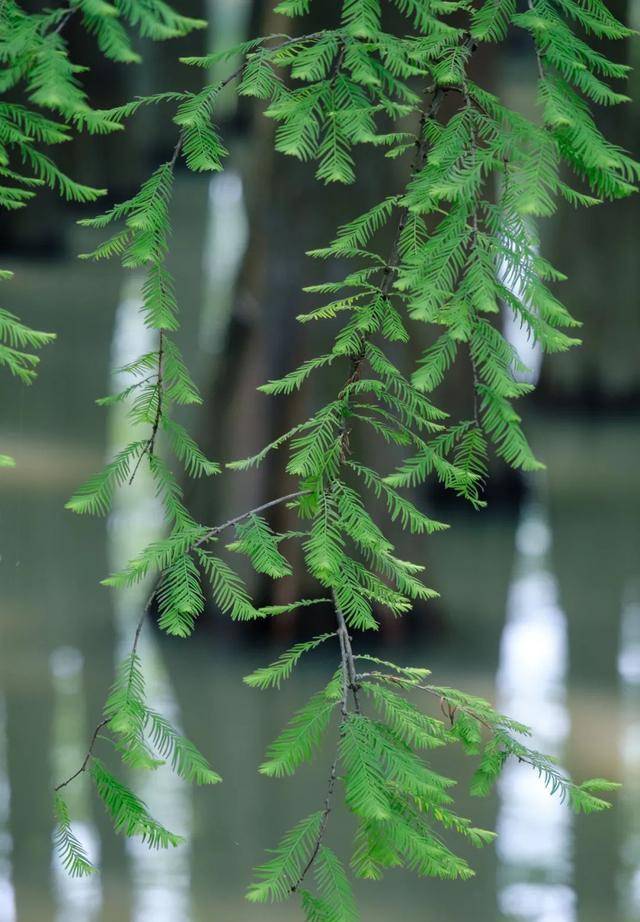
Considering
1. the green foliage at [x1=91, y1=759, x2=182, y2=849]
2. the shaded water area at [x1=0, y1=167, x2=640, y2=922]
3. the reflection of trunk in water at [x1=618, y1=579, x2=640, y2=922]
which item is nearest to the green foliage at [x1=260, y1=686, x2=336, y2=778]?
the green foliage at [x1=91, y1=759, x2=182, y2=849]

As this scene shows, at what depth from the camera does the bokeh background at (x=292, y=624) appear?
4.06 meters

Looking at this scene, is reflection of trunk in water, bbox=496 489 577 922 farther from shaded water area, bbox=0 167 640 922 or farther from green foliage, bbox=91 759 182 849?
green foliage, bbox=91 759 182 849

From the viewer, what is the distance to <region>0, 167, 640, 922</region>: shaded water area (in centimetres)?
399

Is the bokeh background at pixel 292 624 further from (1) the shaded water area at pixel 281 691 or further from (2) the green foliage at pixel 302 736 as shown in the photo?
(2) the green foliage at pixel 302 736

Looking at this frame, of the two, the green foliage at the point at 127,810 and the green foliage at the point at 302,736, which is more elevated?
the green foliage at the point at 302,736

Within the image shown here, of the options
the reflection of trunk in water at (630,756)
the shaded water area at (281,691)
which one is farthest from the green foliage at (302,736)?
the reflection of trunk in water at (630,756)

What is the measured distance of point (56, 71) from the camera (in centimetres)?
182

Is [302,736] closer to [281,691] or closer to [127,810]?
[127,810]

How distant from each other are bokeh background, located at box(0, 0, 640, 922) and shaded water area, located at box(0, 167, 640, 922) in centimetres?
1

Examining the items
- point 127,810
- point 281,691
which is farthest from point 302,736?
point 281,691

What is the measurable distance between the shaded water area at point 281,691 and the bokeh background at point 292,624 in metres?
0.01

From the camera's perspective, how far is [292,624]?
19.4 ft

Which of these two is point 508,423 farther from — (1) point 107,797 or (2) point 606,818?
(2) point 606,818

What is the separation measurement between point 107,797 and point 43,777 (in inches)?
99.1
